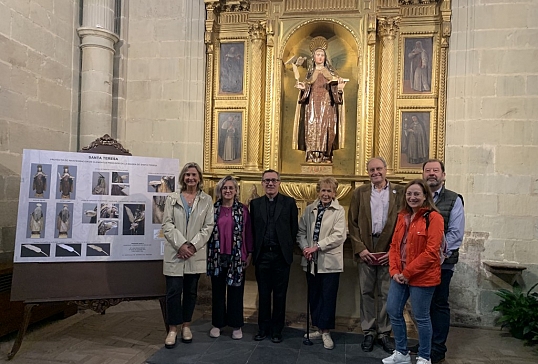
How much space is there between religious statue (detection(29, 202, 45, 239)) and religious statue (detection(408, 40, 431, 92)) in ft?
15.2

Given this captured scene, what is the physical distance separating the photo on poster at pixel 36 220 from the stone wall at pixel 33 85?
47.2 inches

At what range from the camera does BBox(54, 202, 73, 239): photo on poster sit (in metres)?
3.80

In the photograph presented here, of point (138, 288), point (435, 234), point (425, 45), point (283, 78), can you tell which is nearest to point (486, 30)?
point (425, 45)

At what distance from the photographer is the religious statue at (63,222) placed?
3.81m

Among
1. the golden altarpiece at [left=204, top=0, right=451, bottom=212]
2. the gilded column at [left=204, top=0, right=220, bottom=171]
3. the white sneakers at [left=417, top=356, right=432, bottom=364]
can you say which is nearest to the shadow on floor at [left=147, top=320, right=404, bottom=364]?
the white sneakers at [left=417, top=356, right=432, bottom=364]

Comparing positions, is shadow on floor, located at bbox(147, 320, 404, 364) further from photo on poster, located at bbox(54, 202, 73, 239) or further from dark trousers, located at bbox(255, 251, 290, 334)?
photo on poster, located at bbox(54, 202, 73, 239)

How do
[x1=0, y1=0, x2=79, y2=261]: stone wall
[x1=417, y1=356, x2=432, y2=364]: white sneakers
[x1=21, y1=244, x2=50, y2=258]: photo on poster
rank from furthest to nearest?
[x1=0, y1=0, x2=79, y2=261]: stone wall, [x1=21, y1=244, x2=50, y2=258]: photo on poster, [x1=417, y1=356, x2=432, y2=364]: white sneakers

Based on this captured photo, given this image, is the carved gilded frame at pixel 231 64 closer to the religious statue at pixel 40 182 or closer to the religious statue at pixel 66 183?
the religious statue at pixel 66 183

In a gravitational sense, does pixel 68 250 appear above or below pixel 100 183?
below

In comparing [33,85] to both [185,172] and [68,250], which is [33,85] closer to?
[68,250]

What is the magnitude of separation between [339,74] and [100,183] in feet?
12.6

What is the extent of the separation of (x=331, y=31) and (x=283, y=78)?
96cm

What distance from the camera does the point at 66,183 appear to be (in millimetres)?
3844

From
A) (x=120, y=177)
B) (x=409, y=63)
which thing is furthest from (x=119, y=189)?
(x=409, y=63)
